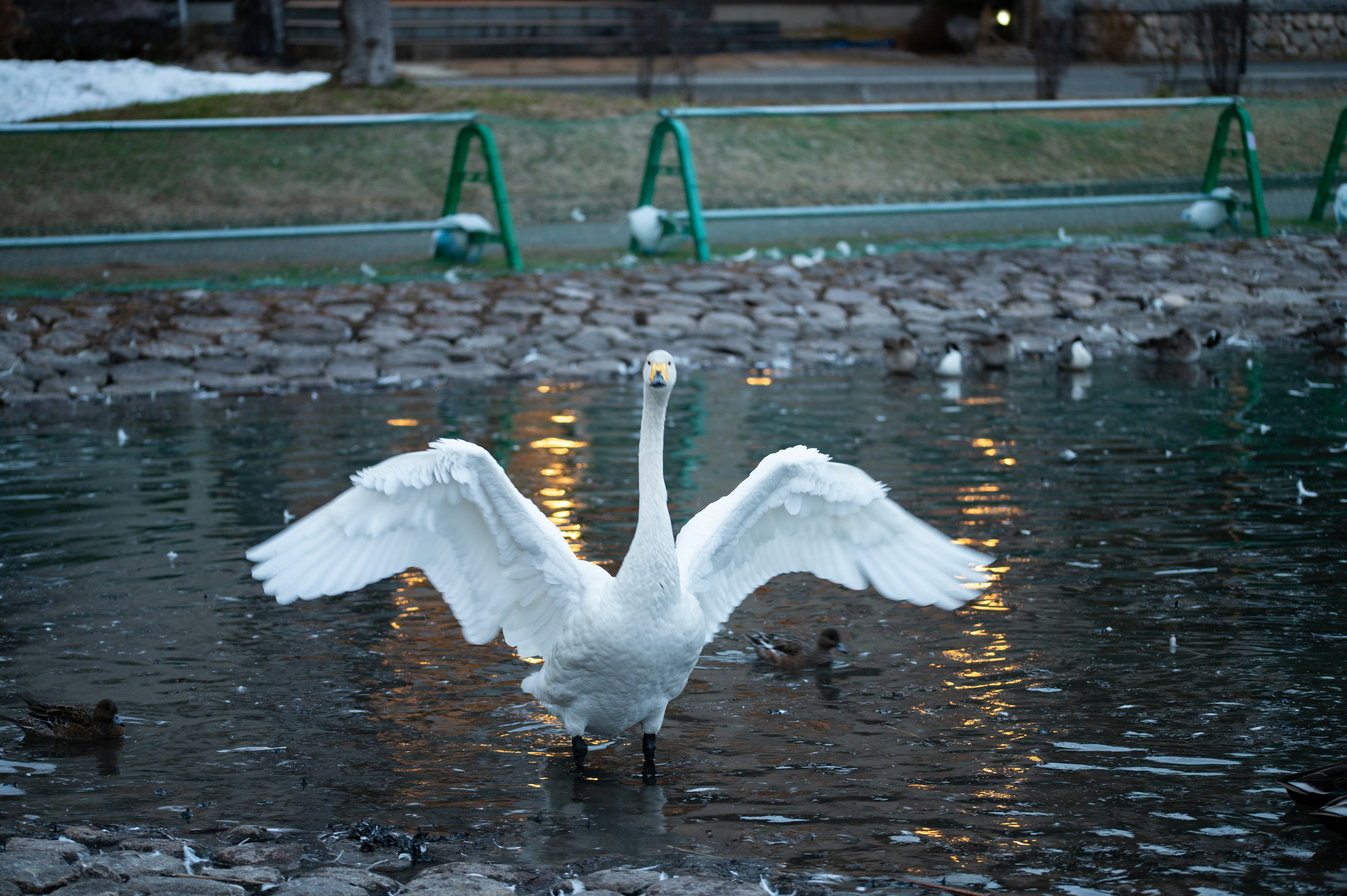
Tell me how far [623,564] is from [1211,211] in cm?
1275

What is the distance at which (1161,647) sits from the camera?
214 inches

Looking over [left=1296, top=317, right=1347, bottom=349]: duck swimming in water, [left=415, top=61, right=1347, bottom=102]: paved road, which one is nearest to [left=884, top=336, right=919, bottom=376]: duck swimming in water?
[left=1296, top=317, right=1347, bottom=349]: duck swimming in water

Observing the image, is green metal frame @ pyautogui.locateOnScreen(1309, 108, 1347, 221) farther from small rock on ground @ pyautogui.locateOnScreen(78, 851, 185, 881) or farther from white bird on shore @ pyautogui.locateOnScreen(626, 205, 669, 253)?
small rock on ground @ pyautogui.locateOnScreen(78, 851, 185, 881)

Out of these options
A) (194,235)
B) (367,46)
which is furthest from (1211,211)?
(367,46)

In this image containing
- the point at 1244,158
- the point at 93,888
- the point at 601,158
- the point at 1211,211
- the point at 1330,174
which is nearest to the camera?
the point at 93,888

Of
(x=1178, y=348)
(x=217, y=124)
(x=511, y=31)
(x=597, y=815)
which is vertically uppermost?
(x=511, y=31)

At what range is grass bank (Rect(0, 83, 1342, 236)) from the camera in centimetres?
1433

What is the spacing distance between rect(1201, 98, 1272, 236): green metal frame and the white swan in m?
12.1

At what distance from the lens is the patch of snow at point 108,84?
15461 mm

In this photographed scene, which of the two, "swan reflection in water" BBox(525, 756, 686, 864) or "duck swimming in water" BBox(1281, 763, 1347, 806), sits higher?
"duck swimming in water" BBox(1281, 763, 1347, 806)

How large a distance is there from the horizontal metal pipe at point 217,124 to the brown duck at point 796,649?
27.7ft

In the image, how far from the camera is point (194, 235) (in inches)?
481

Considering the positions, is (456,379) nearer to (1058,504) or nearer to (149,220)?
(149,220)

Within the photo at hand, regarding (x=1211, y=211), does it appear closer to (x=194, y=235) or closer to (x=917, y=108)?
(x=917, y=108)
